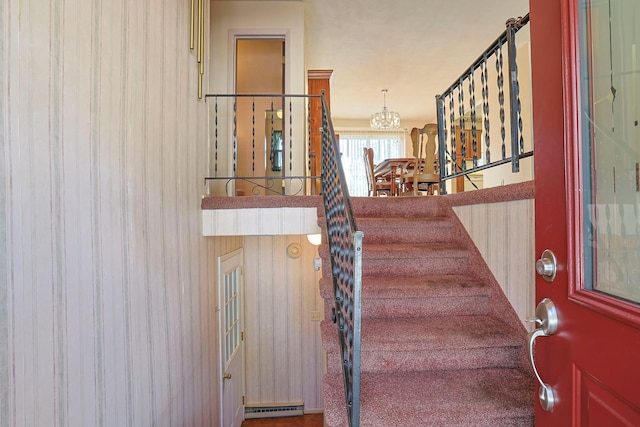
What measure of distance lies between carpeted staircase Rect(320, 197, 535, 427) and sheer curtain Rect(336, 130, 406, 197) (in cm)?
624

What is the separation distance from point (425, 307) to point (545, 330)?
120cm

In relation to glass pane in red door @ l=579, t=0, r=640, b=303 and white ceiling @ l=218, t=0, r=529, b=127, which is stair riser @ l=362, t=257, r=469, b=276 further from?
white ceiling @ l=218, t=0, r=529, b=127

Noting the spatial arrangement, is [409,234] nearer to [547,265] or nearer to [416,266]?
[416,266]

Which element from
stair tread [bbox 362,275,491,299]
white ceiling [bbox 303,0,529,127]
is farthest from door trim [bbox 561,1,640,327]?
white ceiling [bbox 303,0,529,127]

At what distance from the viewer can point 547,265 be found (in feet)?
2.87

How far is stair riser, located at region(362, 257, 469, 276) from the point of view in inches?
89.8

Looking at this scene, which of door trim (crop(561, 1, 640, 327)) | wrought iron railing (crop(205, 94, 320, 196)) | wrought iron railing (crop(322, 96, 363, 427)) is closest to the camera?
door trim (crop(561, 1, 640, 327))

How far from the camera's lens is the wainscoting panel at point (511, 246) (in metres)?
1.59

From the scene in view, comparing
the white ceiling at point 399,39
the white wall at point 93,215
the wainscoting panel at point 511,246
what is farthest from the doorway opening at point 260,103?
the wainscoting panel at point 511,246

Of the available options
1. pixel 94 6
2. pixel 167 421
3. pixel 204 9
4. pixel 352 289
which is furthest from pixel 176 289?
pixel 204 9

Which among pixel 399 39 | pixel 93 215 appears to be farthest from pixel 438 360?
pixel 399 39

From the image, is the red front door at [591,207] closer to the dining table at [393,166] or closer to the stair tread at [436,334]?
the stair tread at [436,334]

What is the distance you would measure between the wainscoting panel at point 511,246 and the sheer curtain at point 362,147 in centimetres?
651

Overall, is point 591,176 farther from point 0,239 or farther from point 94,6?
point 94,6
